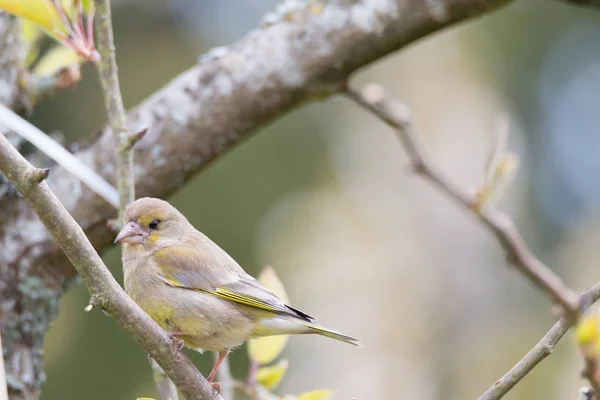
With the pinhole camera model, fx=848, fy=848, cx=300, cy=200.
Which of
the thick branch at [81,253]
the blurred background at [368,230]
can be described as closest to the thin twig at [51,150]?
the thick branch at [81,253]

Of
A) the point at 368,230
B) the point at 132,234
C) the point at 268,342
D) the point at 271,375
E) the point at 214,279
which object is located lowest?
the point at 271,375

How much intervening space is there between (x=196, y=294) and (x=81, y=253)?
1125 millimetres

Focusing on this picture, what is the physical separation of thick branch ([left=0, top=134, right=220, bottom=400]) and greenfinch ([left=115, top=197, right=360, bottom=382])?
69 centimetres

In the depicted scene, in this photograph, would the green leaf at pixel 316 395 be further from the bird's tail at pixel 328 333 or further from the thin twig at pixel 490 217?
the thin twig at pixel 490 217

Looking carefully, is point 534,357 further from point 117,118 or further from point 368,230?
point 368,230

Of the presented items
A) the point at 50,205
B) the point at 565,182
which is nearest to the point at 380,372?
the point at 565,182

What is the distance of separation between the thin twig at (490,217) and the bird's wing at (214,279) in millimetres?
1644

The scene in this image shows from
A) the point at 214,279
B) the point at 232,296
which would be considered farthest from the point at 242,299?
the point at 214,279

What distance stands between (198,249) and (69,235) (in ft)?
4.68

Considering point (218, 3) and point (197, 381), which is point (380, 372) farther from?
point (197, 381)

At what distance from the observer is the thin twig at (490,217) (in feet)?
3.50

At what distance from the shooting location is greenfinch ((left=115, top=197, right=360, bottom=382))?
290cm

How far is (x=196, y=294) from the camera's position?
9.91 ft

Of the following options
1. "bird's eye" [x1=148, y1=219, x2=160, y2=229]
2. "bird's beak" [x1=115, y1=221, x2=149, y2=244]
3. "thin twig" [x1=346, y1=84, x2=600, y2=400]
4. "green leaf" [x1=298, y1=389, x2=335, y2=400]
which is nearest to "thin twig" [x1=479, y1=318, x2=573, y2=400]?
"thin twig" [x1=346, y1=84, x2=600, y2=400]
